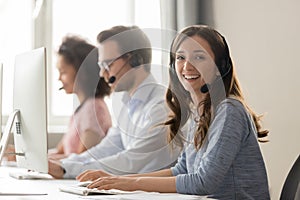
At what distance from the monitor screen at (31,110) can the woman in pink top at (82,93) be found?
35.0 inches

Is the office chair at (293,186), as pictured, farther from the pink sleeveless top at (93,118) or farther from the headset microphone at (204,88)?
the pink sleeveless top at (93,118)

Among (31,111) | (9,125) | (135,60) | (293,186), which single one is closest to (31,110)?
(31,111)

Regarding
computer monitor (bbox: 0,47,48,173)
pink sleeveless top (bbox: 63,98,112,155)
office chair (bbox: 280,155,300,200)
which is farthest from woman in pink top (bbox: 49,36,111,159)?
office chair (bbox: 280,155,300,200)

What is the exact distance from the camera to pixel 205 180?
A: 195 centimetres

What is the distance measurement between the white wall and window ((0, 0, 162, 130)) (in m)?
1.17

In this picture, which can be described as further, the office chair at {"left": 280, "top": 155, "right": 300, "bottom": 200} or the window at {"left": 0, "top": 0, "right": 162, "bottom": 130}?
the window at {"left": 0, "top": 0, "right": 162, "bottom": 130}

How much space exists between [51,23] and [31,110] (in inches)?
79.5

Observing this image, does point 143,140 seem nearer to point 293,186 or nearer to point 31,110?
point 31,110

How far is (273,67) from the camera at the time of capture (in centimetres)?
300

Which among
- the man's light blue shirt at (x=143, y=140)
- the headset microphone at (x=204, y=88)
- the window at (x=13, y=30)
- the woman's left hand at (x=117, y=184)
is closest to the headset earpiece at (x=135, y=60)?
the man's light blue shirt at (x=143, y=140)

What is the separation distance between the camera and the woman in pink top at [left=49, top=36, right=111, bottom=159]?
3.49 metres

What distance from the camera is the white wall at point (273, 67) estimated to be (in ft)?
9.39

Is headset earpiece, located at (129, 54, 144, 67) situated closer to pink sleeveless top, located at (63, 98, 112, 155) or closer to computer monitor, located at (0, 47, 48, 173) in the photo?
computer monitor, located at (0, 47, 48, 173)

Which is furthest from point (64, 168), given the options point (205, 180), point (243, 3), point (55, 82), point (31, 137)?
point (55, 82)
